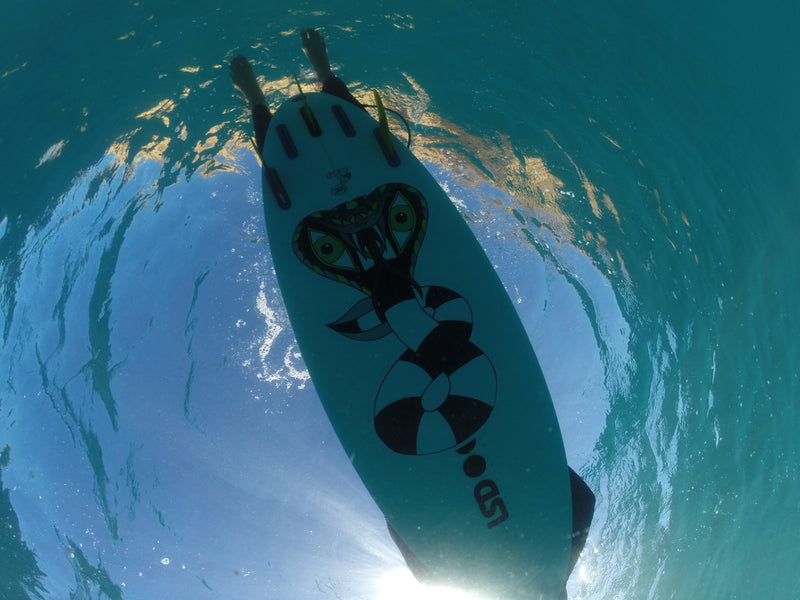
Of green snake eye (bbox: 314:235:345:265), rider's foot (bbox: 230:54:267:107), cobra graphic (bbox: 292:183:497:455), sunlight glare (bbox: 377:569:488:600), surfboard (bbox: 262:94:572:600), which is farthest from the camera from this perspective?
sunlight glare (bbox: 377:569:488:600)

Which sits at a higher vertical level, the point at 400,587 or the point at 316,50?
the point at 316,50

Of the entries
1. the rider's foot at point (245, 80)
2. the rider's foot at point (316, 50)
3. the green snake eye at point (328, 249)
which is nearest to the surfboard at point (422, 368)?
the green snake eye at point (328, 249)

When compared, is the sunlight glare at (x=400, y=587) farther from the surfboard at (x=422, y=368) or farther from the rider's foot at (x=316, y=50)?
the rider's foot at (x=316, y=50)

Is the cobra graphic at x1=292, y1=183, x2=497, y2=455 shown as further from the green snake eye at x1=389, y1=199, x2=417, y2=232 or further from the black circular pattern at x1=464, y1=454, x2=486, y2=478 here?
the black circular pattern at x1=464, y1=454, x2=486, y2=478

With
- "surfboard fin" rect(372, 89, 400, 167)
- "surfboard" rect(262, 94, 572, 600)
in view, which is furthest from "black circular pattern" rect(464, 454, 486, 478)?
"surfboard fin" rect(372, 89, 400, 167)

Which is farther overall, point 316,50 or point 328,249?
point 316,50

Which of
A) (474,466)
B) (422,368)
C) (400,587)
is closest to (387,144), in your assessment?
(422,368)

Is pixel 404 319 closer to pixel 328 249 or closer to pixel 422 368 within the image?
pixel 422 368
